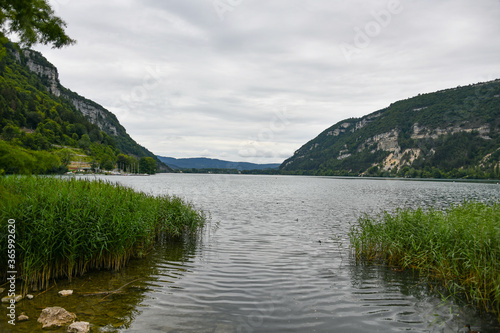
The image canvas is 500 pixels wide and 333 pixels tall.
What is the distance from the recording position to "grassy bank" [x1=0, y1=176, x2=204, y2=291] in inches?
375

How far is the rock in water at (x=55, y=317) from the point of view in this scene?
7.39m

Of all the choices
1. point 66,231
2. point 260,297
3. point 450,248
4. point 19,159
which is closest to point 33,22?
point 19,159

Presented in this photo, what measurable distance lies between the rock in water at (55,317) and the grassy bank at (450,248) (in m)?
10.7

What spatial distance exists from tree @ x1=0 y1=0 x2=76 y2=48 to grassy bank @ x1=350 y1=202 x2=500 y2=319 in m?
16.5

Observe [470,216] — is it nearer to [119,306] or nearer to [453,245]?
[453,245]

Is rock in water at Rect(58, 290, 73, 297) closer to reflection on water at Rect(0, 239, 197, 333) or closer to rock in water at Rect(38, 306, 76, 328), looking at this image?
reflection on water at Rect(0, 239, 197, 333)

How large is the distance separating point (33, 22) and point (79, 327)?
444 inches

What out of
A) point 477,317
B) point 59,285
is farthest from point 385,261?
point 59,285

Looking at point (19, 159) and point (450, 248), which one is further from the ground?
point (19, 159)

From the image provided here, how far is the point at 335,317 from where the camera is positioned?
8.55 m

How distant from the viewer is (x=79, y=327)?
719cm

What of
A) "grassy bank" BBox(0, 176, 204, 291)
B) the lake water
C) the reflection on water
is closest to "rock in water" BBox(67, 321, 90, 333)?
the reflection on water

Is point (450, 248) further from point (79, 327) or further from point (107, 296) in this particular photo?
point (79, 327)

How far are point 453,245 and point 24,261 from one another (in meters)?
14.6
